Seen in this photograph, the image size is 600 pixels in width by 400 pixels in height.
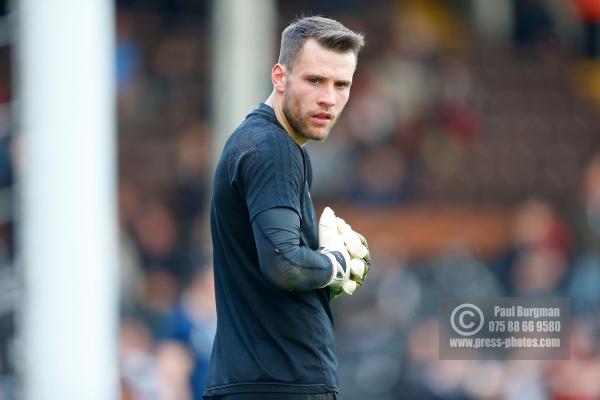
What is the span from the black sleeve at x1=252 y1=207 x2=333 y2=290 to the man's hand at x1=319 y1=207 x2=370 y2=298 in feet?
0.52

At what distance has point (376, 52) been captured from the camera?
566 inches

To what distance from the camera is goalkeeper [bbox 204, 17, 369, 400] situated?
3.75m

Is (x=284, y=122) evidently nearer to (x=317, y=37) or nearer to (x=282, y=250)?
(x=317, y=37)

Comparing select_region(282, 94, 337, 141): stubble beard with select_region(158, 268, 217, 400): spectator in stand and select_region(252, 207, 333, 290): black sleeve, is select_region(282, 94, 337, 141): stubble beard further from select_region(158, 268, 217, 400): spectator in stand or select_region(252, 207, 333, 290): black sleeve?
select_region(158, 268, 217, 400): spectator in stand

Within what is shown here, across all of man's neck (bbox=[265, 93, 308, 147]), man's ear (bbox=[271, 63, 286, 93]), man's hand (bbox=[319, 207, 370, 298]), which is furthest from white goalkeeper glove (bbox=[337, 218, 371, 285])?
man's ear (bbox=[271, 63, 286, 93])

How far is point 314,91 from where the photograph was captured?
397 cm

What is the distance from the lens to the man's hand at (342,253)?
395 centimetres

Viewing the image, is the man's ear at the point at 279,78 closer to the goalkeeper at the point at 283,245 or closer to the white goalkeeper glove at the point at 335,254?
the goalkeeper at the point at 283,245

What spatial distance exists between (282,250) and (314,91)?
538 mm

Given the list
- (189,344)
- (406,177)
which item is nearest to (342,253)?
(189,344)

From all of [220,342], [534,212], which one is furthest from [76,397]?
[534,212]

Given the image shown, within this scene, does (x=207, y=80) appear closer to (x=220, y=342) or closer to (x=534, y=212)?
(x=534, y=212)

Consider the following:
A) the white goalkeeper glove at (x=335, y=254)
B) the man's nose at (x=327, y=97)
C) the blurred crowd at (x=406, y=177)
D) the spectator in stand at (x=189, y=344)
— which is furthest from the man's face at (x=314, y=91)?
the spectator in stand at (x=189, y=344)

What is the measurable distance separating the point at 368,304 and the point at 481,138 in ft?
11.4
